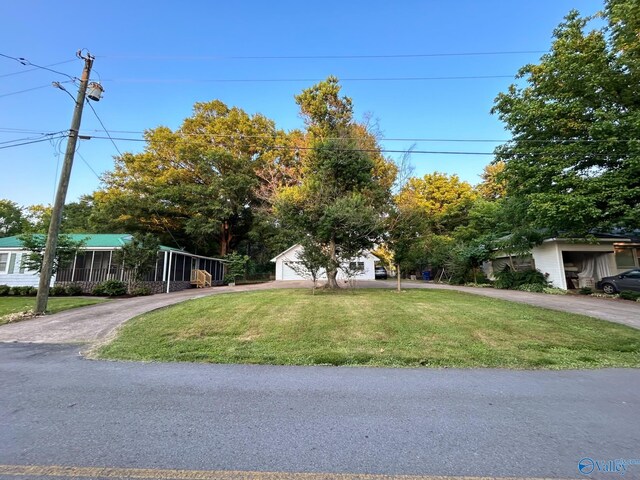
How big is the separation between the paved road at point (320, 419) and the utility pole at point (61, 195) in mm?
6696

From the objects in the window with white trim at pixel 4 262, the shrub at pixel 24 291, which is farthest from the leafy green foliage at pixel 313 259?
the window with white trim at pixel 4 262

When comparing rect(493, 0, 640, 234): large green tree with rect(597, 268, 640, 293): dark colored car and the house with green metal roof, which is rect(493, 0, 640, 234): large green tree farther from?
the house with green metal roof

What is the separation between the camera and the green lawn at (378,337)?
19.1ft

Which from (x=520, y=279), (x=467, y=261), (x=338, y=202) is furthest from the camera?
(x=467, y=261)

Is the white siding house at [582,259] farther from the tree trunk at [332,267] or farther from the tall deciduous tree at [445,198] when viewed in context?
the tall deciduous tree at [445,198]

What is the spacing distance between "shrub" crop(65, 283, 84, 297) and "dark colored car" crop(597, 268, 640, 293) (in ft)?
91.4

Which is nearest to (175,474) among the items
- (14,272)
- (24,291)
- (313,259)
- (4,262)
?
(313,259)

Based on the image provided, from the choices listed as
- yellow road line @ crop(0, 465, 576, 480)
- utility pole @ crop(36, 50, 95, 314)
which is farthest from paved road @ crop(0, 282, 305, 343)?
yellow road line @ crop(0, 465, 576, 480)

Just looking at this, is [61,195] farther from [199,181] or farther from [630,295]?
[630,295]

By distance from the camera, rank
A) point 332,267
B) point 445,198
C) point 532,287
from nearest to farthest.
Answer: point 332,267 < point 532,287 < point 445,198

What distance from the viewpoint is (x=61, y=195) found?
11102 mm

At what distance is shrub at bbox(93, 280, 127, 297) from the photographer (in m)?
16.7

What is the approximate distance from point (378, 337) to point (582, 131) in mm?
16098

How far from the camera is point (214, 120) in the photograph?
32.7m
